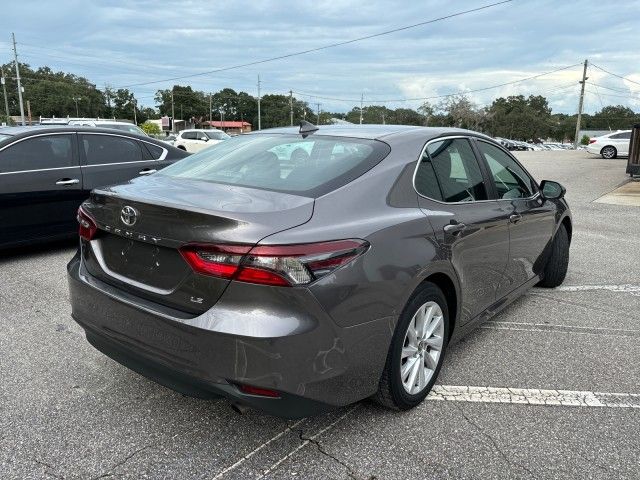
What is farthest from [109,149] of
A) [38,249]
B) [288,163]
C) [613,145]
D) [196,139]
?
[613,145]

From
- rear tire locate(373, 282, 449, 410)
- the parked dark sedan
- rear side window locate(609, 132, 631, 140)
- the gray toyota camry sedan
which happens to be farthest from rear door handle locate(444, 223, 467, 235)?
rear side window locate(609, 132, 631, 140)

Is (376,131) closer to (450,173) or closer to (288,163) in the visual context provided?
(450,173)

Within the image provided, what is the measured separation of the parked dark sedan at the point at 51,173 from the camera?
227 inches

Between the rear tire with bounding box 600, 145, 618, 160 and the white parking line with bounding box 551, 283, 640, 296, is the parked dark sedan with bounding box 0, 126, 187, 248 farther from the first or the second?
the rear tire with bounding box 600, 145, 618, 160

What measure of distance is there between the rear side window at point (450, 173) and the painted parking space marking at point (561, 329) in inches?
48.4

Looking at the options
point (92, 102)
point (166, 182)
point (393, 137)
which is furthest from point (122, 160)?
point (92, 102)

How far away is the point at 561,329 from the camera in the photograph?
4215 millimetres

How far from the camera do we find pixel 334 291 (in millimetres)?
2270

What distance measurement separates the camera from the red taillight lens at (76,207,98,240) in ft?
9.30

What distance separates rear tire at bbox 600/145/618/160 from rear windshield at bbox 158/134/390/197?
2756 cm

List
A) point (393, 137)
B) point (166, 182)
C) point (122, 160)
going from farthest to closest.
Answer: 1. point (122, 160)
2. point (393, 137)
3. point (166, 182)

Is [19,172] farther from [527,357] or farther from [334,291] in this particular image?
[527,357]

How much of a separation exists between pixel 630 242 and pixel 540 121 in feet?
322

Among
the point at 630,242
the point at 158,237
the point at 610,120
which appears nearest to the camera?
the point at 158,237
